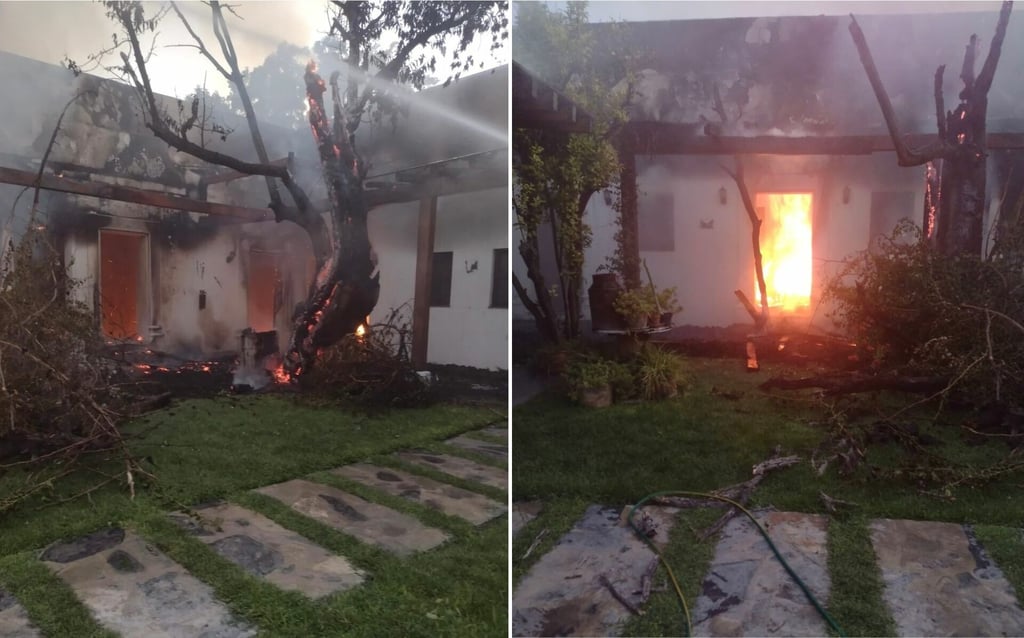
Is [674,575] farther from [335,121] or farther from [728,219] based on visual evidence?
[335,121]

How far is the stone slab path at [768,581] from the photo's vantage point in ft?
→ 6.27

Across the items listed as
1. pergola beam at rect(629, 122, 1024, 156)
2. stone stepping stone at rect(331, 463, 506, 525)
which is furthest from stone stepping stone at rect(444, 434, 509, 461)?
pergola beam at rect(629, 122, 1024, 156)

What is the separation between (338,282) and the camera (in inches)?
77.0

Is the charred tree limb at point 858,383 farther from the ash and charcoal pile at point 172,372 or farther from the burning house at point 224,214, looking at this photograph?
the ash and charcoal pile at point 172,372

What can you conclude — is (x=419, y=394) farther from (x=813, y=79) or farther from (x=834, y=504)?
(x=813, y=79)

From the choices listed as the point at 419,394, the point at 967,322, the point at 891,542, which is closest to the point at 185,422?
Answer: the point at 419,394

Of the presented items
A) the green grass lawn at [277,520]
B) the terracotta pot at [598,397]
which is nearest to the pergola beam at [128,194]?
the green grass lawn at [277,520]

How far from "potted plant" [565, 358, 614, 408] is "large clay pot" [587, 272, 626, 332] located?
12 cm

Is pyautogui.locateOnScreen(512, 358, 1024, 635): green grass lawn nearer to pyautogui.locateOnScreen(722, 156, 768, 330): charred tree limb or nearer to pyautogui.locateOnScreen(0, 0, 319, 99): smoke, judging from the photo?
pyautogui.locateOnScreen(722, 156, 768, 330): charred tree limb

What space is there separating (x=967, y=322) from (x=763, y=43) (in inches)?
42.4

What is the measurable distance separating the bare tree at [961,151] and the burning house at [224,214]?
1.30 meters

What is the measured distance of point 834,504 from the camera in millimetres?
2088

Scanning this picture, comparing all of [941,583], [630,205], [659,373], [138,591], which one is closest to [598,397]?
[659,373]

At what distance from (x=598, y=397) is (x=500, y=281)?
1.94 ft
